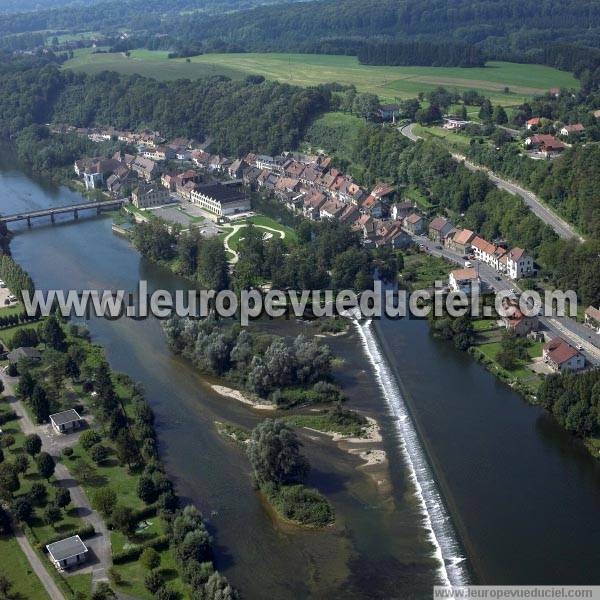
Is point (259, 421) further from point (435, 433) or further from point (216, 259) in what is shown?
point (216, 259)

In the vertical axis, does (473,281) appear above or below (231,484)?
above

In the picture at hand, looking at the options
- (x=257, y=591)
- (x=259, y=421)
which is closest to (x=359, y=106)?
(x=259, y=421)

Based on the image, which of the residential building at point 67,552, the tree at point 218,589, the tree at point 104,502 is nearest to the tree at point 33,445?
the tree at point 104,502

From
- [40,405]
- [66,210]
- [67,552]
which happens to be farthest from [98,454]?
[66,210]

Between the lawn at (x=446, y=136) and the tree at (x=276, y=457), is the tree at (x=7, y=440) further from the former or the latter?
the lawn at (x=446, y=136)

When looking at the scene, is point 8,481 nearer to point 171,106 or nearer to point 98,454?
point 98,454

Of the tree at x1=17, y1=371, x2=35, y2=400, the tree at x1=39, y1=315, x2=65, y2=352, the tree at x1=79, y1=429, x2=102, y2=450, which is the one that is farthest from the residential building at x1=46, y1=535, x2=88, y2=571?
the tree at x1=39, y1=315, x2=65, y2=352
